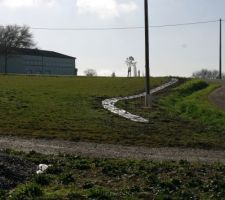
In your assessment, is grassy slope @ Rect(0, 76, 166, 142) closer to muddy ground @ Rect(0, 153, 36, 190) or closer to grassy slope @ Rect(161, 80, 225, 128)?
grassy slope @ Rect(161, 80, 225, 128)

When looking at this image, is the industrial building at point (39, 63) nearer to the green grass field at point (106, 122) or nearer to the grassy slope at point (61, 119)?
the grassy slope at point (61, 119)

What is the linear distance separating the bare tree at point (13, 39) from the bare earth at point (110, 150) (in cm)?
8574

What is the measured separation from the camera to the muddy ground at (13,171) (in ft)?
31.4

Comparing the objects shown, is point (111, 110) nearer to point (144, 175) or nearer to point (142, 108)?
point (142, 108)

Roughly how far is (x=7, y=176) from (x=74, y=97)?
2752 centimetres

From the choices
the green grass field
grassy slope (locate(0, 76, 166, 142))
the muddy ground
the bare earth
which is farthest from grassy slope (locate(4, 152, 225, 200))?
grassy slope (locate(0, 76, 166, 142))

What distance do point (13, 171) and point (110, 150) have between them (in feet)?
18.4

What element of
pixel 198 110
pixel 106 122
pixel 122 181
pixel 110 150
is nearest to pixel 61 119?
pixel 106 122

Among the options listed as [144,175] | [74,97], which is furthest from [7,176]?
[74,97]

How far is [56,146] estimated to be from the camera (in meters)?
16.4

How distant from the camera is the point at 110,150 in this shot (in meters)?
15.7

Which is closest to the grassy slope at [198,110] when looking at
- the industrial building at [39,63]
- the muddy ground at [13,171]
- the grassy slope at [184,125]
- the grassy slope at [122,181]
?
the grassy slope at [184,125]

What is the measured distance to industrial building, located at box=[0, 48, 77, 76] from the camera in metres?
123

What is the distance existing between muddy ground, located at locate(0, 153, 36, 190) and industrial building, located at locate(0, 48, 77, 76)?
339 feet
